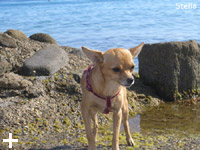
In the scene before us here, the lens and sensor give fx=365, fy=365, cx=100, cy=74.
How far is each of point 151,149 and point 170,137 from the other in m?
0.77

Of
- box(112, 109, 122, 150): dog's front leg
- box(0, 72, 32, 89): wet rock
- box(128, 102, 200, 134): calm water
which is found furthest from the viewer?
box(0, 72, 32, 89): wet rock

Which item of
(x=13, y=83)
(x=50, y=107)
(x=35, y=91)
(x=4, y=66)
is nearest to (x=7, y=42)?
(x=4, y=66)

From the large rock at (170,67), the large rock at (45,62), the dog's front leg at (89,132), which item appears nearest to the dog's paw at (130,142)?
the dog's front leg at (89,132)

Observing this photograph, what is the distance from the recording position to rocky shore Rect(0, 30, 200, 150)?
5.82 m

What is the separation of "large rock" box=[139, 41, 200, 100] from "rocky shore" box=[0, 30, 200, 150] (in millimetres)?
286

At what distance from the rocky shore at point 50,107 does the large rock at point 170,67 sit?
0.29 m

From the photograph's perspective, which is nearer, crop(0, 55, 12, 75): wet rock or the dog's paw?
the dog's paw

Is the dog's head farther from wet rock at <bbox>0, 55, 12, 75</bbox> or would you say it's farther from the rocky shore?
wet rock at <bbox>0, 55, 12, 75</bbox>

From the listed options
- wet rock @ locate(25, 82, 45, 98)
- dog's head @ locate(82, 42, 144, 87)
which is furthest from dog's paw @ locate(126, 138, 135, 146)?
wet rock @ locate(25, 82, 45, 98)

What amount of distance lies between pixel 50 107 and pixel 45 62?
53.0 inches

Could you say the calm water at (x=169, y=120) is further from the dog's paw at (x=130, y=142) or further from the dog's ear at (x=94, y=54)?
the dog's ear at (x=94, y=54)

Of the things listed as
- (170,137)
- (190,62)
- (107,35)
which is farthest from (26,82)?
(107,35)

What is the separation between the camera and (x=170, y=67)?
852cm

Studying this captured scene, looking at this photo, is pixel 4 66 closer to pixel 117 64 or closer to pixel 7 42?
pixel 7 42
